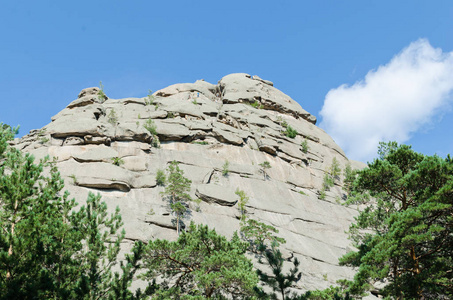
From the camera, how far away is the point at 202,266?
50.1ft

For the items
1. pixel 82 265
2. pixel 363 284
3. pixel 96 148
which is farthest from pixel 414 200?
pixel 96 148

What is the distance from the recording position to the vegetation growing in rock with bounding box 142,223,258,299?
47.1ft

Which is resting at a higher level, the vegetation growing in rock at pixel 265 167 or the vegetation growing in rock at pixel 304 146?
the vegetation growing in rock at pixel 304 146

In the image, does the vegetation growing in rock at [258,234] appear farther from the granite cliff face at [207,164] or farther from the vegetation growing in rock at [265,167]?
the vegetation growing in rock at [265,167]

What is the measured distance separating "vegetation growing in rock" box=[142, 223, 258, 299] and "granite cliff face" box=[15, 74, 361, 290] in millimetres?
6966

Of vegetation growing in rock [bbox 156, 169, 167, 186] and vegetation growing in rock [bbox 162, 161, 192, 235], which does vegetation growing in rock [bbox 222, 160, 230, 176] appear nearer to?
vegetation growing in rock [bbox 162, 161, 192, 235]

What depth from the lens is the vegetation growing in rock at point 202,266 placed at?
1437 centimetres

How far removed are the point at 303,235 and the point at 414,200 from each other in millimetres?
15720

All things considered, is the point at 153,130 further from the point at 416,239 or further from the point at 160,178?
the point at 416,239

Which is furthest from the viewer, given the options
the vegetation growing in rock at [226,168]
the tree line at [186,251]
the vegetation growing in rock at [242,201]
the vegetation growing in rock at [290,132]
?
the vegetation growing in rock at [290,132]

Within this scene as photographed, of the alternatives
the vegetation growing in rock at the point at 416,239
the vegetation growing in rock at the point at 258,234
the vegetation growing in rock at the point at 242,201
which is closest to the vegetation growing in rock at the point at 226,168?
the vegetation growing in rock at the point at 242,201

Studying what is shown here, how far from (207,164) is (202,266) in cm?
1896

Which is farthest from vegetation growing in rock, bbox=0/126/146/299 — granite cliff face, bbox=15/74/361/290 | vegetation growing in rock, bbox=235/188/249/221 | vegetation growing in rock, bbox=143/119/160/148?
vegetation growing in rock, bbox=143/119/160/148

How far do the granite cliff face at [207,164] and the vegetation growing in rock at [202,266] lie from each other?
6.97m
